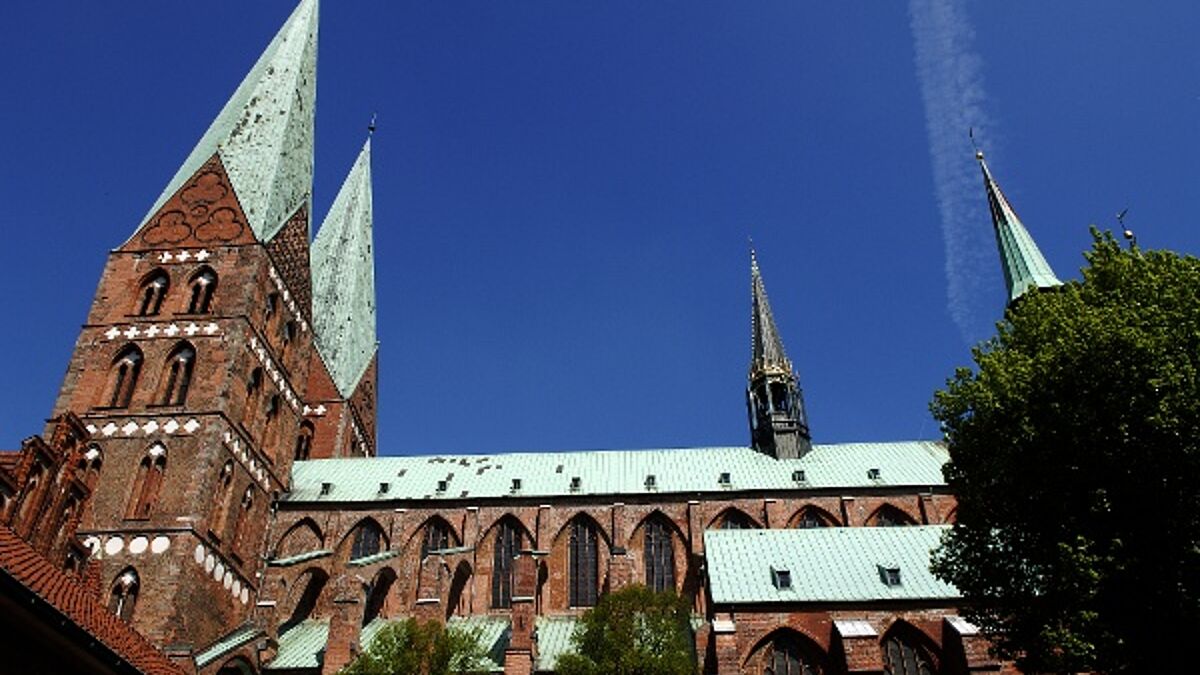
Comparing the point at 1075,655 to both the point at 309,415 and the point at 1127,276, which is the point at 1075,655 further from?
the point at 309,415

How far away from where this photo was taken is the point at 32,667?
945 cm

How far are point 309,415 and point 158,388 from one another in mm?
10652

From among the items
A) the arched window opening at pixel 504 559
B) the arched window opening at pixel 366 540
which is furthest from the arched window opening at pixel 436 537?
the arched window opening at pixel 504 559

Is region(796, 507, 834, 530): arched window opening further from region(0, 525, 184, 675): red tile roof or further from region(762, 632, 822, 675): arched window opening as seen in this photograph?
region(0, 525, 184, 675): red tile roof

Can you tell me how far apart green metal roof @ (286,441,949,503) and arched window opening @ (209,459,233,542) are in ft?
13.9

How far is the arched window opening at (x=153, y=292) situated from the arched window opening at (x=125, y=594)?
962 cm

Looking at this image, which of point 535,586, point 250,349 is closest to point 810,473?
point 535,586

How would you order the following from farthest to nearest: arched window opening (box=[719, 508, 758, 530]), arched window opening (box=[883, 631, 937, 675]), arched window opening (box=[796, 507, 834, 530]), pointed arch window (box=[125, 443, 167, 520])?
arched window opening (box=[719, 508, 758, 530]) → arched window opening (box=[796, 507, 834, 530]) → pointed arch window (box=[125, 443, 167, 520]) → arched window opening (box=[883, 631, 937, 675])

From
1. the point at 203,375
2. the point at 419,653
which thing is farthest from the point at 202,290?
the point at 419,653

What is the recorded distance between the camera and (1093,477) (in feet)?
48.9

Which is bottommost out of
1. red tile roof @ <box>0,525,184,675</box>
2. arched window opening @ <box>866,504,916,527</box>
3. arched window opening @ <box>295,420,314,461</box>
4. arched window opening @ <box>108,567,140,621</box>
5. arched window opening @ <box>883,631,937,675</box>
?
red tile roof @ <box>0,525,184,675</box>

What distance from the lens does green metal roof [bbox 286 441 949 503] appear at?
32.6 metres

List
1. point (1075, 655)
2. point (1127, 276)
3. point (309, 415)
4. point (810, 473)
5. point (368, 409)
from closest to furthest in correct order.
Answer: point (1075, 655) < point (1127, 276) < point (810, 473) < point (309, 415) < point (368, 409)

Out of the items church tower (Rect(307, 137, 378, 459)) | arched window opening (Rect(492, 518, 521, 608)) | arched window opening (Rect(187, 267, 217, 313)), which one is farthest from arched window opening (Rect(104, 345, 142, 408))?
arched window opening (Rect(492, 518, 521, 608))
